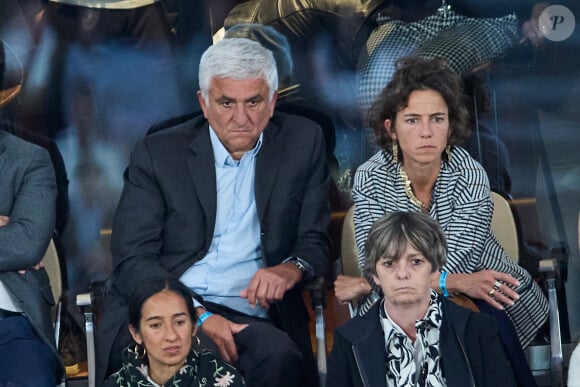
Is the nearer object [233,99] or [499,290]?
[499,290]

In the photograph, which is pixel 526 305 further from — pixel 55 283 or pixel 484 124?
pixel 55 283

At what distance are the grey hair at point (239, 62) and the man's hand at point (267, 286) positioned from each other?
769 millimetres

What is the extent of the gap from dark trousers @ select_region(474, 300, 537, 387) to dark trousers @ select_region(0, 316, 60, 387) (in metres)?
1.61

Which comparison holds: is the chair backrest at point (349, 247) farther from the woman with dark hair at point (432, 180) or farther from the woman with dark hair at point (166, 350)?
the woman with dark hair at point (166, 350)

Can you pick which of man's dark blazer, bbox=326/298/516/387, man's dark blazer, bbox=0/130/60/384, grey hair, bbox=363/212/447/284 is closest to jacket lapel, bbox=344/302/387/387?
man's dark blazer, bbox=326/298/516/387

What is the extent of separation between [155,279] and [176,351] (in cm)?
35

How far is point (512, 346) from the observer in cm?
602

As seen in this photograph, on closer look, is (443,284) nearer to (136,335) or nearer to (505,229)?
(505,229)

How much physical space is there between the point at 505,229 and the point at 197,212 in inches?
52.0

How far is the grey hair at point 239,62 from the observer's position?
644 centimetres

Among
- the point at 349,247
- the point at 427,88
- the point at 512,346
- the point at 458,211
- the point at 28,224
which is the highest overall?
the point at 427,88

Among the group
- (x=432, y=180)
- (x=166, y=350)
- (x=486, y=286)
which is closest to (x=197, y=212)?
(x=166, y=350)

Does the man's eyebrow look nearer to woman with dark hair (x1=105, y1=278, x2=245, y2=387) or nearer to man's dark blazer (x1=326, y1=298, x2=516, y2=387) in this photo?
woman with dark hair (x1=105, y1=278, x2=245, y2=387)

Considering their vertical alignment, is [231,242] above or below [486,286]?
above
